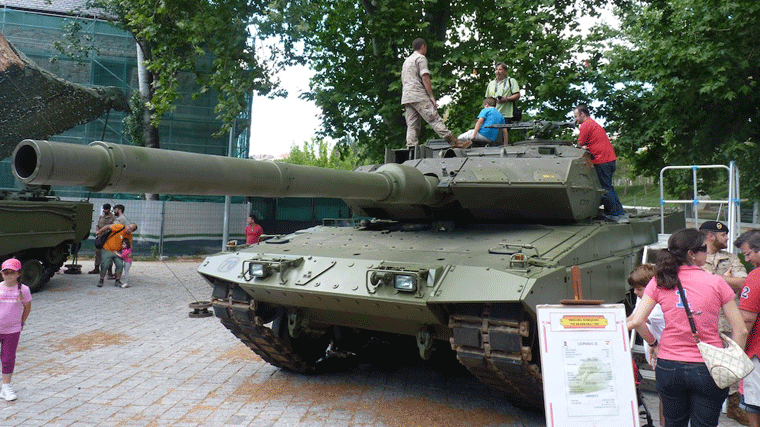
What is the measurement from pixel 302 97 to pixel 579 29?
713 centimetres

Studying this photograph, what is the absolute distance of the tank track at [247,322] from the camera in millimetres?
6434

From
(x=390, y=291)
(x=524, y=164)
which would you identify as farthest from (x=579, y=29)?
(x=390, y=291)

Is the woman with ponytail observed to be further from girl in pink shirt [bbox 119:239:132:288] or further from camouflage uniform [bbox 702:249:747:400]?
girl in pink shirt [bbox 119:239:132:288]

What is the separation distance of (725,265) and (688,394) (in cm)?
252

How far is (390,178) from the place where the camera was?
5.64 metres

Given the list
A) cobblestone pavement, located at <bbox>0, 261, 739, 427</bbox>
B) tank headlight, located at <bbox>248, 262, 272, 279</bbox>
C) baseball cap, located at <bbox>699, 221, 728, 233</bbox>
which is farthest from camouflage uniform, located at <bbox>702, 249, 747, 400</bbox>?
tank headlight, located at <bbox>248, 262, 272, 279</bbox>

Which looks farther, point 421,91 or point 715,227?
point 421,91

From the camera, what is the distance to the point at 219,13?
1318cm

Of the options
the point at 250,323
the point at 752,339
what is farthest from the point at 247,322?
the point at 752,339

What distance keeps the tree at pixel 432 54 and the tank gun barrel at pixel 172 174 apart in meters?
8.43

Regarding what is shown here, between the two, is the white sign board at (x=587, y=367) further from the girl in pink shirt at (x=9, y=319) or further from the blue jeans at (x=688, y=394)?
the girl in pink shirt at (x=9, y=319)

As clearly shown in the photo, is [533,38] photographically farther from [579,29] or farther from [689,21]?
[689,21]

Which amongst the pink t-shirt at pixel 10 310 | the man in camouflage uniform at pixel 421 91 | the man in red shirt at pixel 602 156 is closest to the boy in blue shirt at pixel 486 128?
the man in camouflage uniform at pixel 421 91

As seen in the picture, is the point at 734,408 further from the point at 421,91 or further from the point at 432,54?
the point at 432,54
